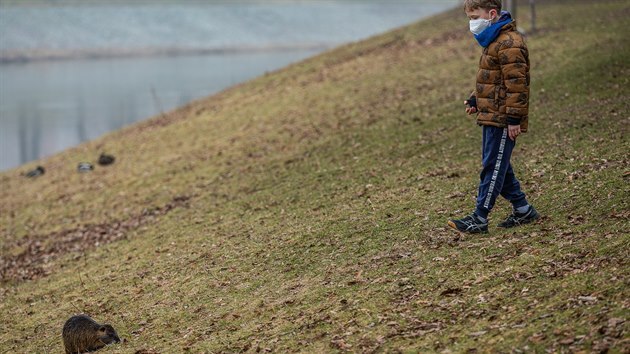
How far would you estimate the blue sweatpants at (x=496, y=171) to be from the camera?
9328 mm

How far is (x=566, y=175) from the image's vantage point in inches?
463

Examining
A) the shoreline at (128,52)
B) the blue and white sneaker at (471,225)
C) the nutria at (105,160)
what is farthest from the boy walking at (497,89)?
the shoreline at (128,52)

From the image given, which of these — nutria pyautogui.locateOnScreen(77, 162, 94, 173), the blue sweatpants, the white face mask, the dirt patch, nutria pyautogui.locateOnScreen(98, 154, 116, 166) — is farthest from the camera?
nutria pyautogui.locateOnScreen(98, 154, 116, 166)

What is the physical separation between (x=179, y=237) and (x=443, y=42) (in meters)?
16.6

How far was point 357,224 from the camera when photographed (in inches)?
472

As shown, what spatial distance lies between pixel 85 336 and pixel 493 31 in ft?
19.5

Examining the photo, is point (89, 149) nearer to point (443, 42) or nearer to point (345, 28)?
point (443, 42)

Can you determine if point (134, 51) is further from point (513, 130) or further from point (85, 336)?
point (513, 130)

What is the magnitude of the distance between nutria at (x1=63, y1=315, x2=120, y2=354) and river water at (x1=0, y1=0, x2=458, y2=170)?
3282 cm

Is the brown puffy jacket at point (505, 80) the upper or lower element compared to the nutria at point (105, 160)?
upper

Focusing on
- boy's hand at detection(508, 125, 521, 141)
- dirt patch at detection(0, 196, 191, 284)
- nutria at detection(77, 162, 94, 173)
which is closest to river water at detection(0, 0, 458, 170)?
nutria at detection(77, 162, 94, 173)

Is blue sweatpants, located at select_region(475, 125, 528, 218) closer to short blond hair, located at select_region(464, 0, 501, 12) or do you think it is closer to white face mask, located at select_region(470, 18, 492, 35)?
white face mask, located at select_region(470, 18, 492, 35)

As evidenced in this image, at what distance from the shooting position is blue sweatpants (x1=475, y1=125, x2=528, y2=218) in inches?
367

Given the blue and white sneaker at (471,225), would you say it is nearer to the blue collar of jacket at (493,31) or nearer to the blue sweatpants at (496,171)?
the blue sweatpants at (496,171)
